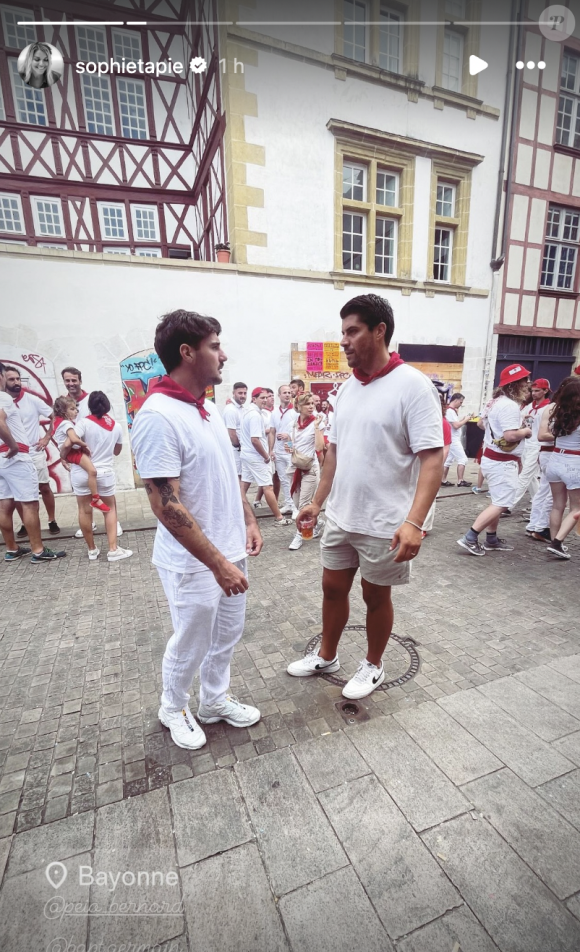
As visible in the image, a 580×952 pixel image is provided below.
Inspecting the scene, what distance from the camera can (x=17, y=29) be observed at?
38.3ft

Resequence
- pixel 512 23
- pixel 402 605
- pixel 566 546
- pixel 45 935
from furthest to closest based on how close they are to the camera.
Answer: pixel 512 23
pixel 566 546
pixel 402 605
pixel 45 935

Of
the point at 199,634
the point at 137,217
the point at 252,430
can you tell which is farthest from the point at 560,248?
the point at 199,634

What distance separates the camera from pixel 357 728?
2.25 metres

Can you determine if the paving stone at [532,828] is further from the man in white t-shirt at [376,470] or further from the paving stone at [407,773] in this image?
the man in white t-shirt at [376,470]

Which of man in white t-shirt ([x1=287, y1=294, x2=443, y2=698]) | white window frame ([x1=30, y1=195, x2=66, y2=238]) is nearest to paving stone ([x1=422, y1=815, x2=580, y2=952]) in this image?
man in white t-shirt ([x1=287, y1=294, x2=443, y2=698])

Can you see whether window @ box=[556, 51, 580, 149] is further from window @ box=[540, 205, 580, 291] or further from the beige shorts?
the beige shorts

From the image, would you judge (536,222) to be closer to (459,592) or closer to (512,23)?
(512,23)

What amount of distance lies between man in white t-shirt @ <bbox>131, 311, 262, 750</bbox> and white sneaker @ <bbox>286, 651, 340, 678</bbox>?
2.39ft

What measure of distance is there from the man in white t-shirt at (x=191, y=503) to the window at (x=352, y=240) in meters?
9.54

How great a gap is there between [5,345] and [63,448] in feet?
14.3

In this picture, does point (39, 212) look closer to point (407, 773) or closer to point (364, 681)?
point (364, 681)

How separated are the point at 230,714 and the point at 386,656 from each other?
1183 mm

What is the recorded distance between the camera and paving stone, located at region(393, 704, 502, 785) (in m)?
1.99

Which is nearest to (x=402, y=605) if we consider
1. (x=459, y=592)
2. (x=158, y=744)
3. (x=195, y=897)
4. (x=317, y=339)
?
(x=459, y=592)
